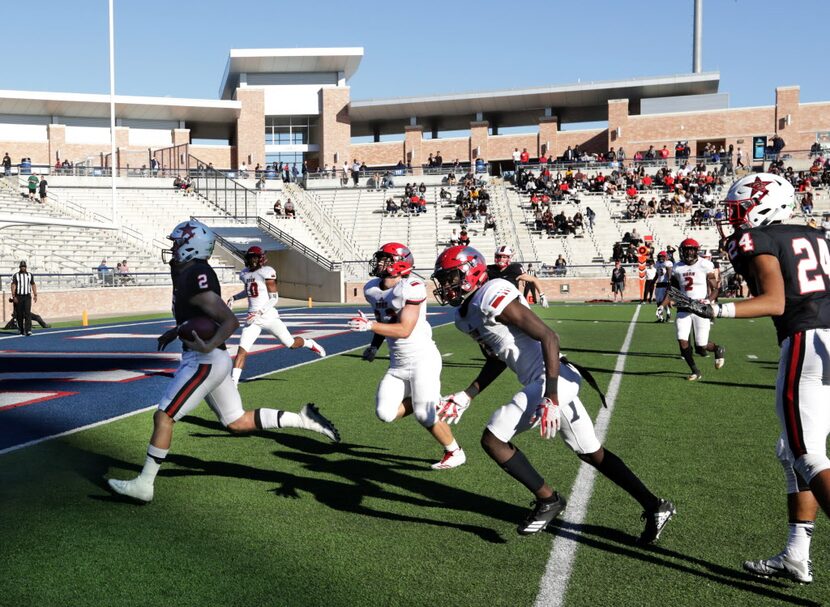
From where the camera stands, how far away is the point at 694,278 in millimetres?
11703

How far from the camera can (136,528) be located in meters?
4.86

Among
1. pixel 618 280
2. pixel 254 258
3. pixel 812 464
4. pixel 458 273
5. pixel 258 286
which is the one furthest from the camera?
pixel 618 280

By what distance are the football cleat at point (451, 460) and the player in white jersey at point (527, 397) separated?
1507 mm

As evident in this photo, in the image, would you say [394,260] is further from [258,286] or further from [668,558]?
[258,286]

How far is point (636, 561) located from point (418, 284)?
2522 mm

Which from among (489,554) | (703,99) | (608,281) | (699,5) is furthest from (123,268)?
(699,5)

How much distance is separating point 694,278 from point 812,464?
832 cm

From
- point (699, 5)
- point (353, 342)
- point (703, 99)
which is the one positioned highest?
point (699, 5)

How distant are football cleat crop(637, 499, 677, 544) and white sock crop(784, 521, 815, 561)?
0.68 metres

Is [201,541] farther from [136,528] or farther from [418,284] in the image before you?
[418,284]

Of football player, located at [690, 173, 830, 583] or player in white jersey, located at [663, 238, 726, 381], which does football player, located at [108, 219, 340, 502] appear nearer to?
football player, located at [690, 173, 830, 583]

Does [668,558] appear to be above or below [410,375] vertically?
below

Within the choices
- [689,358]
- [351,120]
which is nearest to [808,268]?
[689,358]

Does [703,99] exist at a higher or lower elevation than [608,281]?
higher
